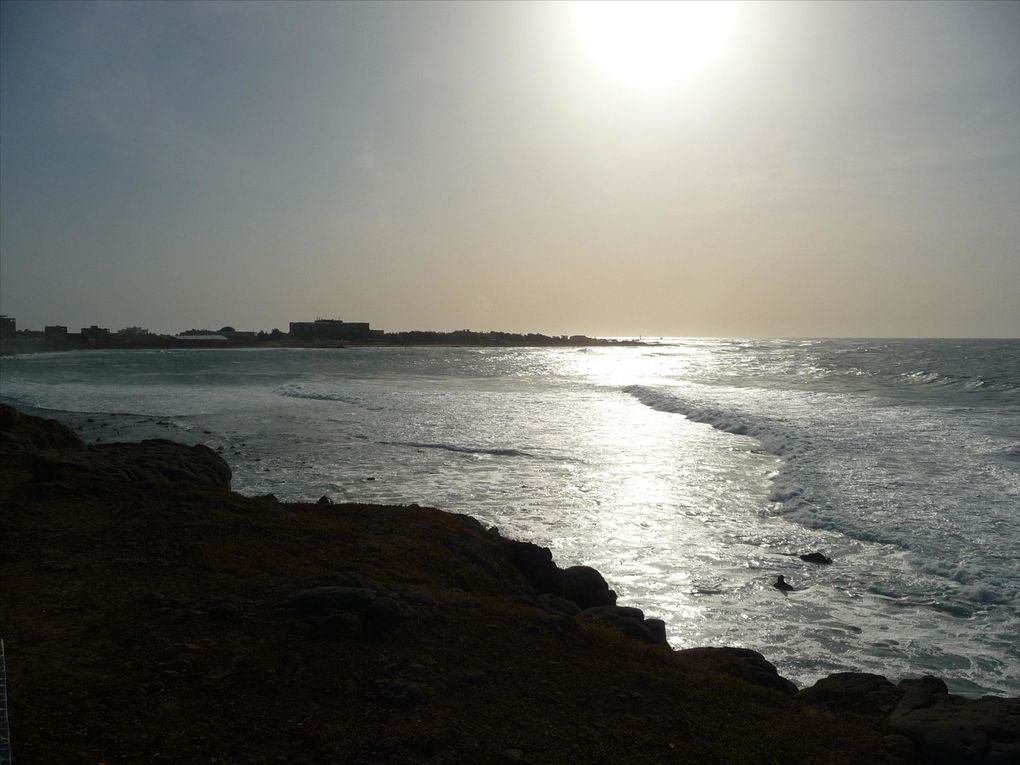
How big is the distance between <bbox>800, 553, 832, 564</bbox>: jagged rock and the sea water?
0.69 ft

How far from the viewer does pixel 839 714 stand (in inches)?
226

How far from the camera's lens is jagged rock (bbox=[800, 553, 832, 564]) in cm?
1066

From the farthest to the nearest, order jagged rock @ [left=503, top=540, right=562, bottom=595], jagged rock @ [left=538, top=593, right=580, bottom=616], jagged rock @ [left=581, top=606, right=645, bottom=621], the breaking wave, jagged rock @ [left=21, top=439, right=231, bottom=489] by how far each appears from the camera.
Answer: the breaking wave
jagged rock @ [left=21, top=439, right=231, bottom=489]
jagged rock @ [left=503, top=540, right=562, bottom=595]
jagged rock @ [left=538, top=593, right=580, bottom=616]
jagged rock @ [left=581, top=606, right=645, bottom=621]

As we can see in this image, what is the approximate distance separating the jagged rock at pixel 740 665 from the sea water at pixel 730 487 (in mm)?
779

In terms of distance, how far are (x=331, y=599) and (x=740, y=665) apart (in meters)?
3.82

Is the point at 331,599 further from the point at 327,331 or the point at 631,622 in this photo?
the point at 327,331

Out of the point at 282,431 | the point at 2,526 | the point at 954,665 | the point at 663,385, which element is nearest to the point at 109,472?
the point at 2,526

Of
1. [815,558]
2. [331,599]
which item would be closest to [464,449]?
[815,558]

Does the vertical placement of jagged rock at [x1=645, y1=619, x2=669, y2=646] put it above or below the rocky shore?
below

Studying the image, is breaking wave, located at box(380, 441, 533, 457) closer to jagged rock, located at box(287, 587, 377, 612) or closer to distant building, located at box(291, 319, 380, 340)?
jagged rock, located at box(287, 587, 377, 612)

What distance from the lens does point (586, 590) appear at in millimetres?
8500

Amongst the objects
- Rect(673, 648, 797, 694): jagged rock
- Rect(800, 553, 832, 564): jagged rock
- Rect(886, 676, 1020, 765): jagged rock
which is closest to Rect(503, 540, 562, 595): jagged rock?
Rect(673, 648, 797, 694): jagged rock

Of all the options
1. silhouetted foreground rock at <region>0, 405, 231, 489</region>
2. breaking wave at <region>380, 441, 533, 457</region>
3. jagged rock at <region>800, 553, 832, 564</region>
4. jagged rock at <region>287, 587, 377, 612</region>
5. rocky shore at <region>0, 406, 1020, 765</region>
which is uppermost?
silhouetted foreground rock at <region>0, 405, 231, 489</region>

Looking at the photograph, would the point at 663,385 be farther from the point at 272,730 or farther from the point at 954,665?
the point at 272,730
